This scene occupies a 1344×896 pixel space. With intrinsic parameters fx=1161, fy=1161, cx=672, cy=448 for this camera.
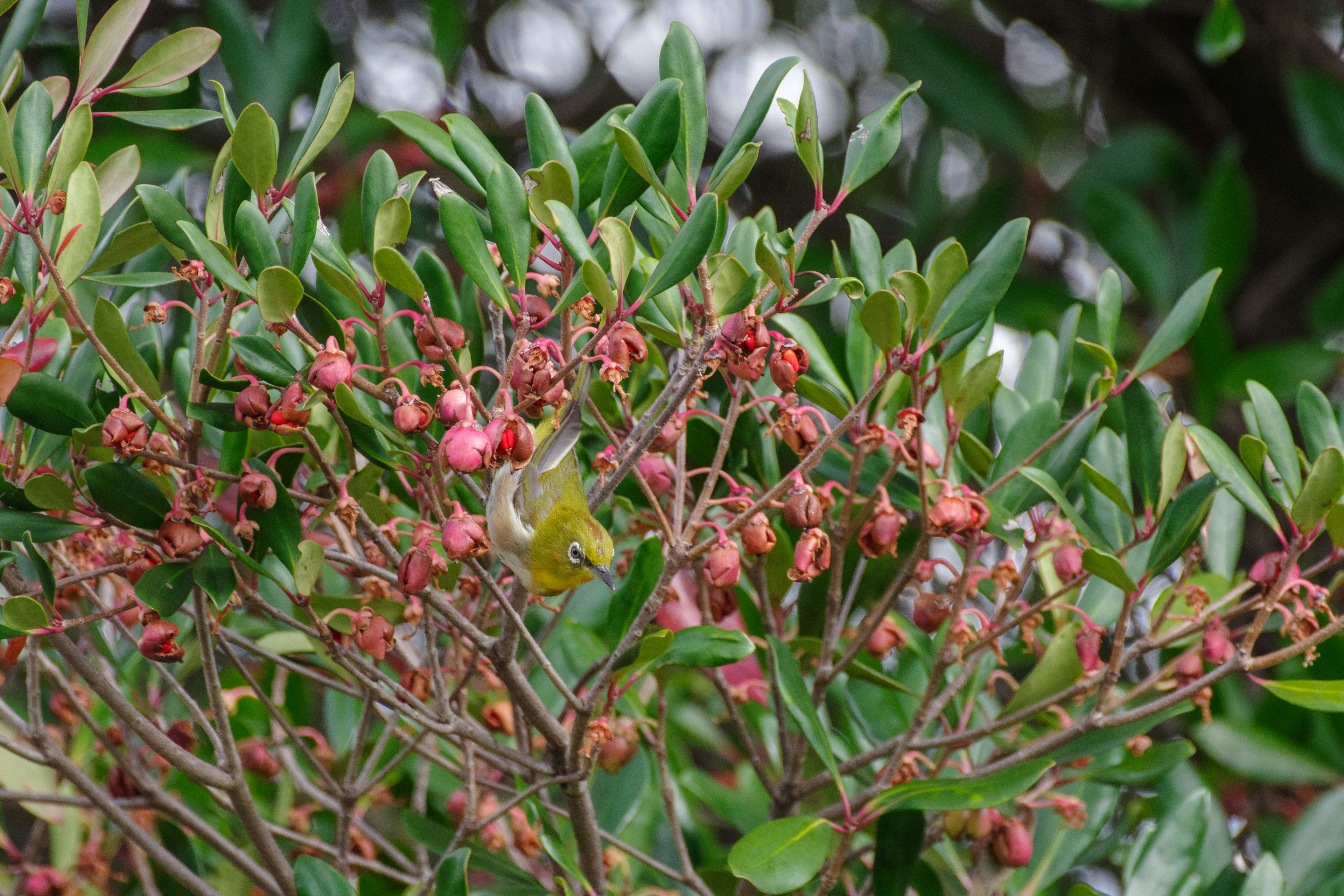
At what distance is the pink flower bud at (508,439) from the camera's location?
914 millimetres

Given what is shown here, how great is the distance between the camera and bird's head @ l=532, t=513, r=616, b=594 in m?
1.16

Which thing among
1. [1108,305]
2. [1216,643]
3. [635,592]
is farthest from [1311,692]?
[635,592]

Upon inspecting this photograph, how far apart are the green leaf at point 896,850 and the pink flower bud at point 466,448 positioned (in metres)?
0.63

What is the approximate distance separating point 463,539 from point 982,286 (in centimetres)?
52

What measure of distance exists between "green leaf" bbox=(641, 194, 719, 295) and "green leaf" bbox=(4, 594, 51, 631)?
1.94 feet

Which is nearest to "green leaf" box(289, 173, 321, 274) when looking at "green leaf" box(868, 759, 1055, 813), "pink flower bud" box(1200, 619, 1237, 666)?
"green leaf" box(868, 759, 1055, 813)

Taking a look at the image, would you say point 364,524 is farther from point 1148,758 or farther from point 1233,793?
point 1233,793

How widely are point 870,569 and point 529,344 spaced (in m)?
0.82

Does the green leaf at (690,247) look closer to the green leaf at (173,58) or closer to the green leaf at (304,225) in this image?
the green leaf at (304,225)

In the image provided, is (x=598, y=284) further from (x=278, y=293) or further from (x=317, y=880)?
(x=317, y=880)

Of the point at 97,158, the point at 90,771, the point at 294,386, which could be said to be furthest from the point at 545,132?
the point at 97,158

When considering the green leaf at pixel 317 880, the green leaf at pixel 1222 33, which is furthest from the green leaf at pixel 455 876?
the green leaf at pixel 1222 33

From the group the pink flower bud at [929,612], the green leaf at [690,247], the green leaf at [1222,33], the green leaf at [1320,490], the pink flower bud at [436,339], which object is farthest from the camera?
the green leaf at [1222,33]

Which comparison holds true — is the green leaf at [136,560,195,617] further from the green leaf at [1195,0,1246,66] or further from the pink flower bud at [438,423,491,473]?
the green leaf at [1195,0,1246,66]
